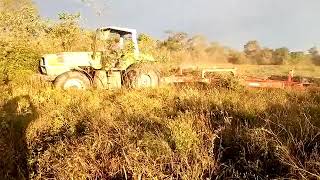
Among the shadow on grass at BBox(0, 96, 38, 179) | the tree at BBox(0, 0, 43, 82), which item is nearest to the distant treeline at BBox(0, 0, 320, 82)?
the tree at BBox(0, 0, 43, 82)

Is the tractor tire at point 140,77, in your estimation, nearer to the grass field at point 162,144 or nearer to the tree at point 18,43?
the tree at point 18,43

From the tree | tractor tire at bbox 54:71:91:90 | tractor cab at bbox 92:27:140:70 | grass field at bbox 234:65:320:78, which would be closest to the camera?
tractor tire at bbox 54:71:91:90

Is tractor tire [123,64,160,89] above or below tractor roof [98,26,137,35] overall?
below

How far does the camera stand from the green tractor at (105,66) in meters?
13.0

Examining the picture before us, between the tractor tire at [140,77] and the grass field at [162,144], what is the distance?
4780 millimetres

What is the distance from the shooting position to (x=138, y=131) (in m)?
6.06

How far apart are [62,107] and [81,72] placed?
4.25 m

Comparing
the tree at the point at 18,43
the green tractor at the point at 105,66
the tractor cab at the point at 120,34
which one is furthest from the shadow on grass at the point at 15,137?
the tractor cab at the point at 120,34

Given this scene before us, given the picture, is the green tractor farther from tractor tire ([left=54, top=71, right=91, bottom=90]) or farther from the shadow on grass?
the shadow on grass

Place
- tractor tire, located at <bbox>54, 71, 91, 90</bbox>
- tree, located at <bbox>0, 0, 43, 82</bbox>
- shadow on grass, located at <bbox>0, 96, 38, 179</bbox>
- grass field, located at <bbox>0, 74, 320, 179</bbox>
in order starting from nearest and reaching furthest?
grass field, located at <bbox>0, 74, 320, 179</bbox>
shadow on grass, located at <bbox>0, 96, 38, 179</bbox>
tractor tire, located at <bbox>54, 71, 91, 90</bbox>
tree, located at <bbox>0, 0, 43, 82</bbox>

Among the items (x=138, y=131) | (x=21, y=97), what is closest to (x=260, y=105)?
(x=138, y=131)

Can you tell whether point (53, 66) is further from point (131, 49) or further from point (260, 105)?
point (260, 105)

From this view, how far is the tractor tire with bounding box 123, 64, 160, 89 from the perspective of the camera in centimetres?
1295

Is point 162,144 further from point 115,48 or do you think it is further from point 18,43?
point 18,43
